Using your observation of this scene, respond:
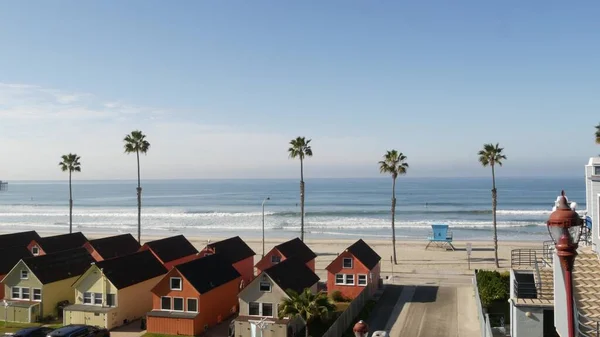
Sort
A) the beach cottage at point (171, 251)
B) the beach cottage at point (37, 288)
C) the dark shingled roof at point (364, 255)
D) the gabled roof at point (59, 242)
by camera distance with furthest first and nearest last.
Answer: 1. the gabled roof at point (59, 242)
2. the beach cottage at point (171, 251)
3. the dark shingled roof at point (364, 255)
4. the beach cottage at point (37, 288)

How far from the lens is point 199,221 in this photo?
117938 mm

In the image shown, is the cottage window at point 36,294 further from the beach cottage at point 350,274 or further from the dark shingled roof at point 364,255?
the dark shingled roof at point 364,255

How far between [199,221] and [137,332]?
8619 centimetres

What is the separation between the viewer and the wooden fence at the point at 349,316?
29.2 m

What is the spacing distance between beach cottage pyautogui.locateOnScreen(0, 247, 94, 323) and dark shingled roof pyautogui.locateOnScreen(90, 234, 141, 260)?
605cm

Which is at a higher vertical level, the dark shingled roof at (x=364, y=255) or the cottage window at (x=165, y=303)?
the dark shingled roof at (x=364, y=255)

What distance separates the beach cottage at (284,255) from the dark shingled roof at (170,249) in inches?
287

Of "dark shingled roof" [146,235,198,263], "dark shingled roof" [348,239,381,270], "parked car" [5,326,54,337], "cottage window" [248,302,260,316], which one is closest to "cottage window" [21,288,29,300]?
"parked car" [5,326,54,337]

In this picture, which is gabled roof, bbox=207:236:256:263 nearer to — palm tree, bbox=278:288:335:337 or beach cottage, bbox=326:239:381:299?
beach cottage, bbox=326:239:381:299

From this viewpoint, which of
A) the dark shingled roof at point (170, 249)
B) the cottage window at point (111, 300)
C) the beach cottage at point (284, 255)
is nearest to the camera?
the cottage window at point (111, 300)

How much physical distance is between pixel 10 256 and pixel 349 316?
28.8 meters

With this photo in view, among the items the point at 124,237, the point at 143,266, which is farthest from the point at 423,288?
the point at 124,237

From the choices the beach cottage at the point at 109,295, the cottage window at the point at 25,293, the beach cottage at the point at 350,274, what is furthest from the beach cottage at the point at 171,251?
the beach cottage at the point at 350,274

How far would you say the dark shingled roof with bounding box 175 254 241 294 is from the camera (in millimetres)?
32594
